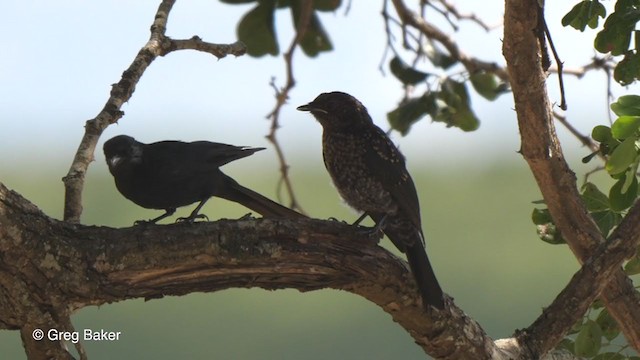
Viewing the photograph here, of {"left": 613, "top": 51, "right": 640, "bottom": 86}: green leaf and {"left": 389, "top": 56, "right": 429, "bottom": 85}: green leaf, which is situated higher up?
{"left": 389, "top": 56, "right": 429, "bottom": 85}: green leaf

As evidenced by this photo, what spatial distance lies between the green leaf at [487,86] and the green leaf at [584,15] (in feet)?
5.91

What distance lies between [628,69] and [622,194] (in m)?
0.47

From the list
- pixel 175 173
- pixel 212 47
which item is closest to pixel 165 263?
pixel 175 173

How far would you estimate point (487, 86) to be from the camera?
532cm

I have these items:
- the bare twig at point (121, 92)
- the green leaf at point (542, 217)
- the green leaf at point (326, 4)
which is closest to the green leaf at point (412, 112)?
the green leaf at point (326, 4)

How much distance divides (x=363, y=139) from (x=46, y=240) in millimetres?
1723

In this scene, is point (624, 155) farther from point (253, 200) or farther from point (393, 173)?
point (253, 200)

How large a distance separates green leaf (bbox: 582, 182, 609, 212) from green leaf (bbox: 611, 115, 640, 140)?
2.74 ft

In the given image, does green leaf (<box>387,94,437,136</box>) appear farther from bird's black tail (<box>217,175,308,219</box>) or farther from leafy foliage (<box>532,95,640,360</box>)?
bird's black tail (<box>217,175,308,219</box>)

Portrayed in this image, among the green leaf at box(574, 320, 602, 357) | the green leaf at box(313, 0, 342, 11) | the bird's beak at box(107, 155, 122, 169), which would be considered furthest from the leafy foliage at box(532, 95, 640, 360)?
the green leaf at box(313, 0, 342, 11)

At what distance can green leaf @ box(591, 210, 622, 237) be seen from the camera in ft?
13.3

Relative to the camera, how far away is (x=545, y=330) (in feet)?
12.6

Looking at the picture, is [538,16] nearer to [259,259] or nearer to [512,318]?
[259,259]

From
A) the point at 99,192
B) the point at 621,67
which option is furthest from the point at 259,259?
the point at 99,192
